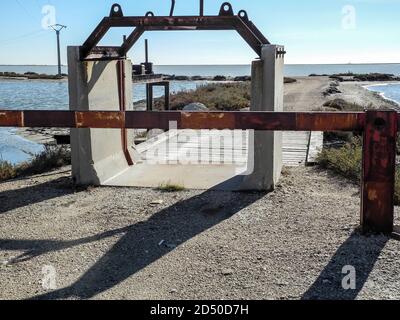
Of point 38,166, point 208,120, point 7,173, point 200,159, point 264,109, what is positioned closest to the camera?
point 208,120

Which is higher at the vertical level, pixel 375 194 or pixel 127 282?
pixel 375 194

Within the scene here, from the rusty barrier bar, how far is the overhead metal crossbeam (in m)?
1.87

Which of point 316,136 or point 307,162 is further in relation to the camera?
point 316,136

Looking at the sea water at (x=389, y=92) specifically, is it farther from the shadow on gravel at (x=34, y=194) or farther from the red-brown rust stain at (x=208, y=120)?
the red-brown rust stain at (x=208, y=120)

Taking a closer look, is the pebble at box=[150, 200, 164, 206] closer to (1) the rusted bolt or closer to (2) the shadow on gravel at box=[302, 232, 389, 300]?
(2) the shadow on gravel at box=[302, 232, 389, 300]

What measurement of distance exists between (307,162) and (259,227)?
144 inches

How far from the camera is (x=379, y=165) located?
4.60 meters

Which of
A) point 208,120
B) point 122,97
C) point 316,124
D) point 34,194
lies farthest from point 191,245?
point 122,97

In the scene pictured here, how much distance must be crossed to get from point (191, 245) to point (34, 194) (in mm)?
2761

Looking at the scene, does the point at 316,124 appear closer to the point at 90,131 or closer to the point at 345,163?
the point at 345,163

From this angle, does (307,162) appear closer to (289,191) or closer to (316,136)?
(289,191)

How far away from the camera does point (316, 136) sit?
11.3m
